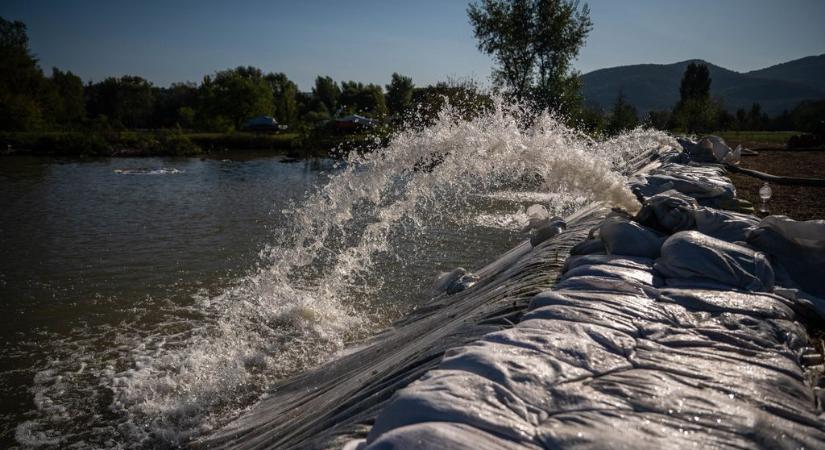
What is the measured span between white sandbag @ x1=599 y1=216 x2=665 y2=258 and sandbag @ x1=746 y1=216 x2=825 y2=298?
79 cm

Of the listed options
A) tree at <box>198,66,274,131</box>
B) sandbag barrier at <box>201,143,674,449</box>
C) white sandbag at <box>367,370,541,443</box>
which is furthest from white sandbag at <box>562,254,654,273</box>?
tree at <box>198,66,274,131</box>

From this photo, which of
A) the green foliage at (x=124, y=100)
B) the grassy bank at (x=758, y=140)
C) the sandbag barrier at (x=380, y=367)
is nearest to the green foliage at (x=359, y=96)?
the green foliage at (x=124, y=100)

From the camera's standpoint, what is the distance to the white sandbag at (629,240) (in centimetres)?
364

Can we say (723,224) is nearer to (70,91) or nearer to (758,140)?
(758,140)

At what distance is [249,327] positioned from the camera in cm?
616

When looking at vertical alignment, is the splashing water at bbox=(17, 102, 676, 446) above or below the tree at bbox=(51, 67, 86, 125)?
below

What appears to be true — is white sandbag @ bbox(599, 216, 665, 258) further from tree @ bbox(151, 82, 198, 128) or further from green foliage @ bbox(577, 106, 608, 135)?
tree @ bbox(151, 82, 198, 128)

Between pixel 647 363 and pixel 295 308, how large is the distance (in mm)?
5142

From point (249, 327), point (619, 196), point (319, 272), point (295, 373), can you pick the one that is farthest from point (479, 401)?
point (319, 272)

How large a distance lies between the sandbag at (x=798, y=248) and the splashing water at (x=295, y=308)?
266cm

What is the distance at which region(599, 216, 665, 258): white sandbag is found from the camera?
3.64m

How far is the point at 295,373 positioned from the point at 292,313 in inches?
58.9

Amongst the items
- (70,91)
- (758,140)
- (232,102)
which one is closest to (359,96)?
(232,102)

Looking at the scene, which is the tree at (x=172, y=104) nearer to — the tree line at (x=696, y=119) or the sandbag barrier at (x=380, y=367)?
the tree line at (x=696, y=119)
